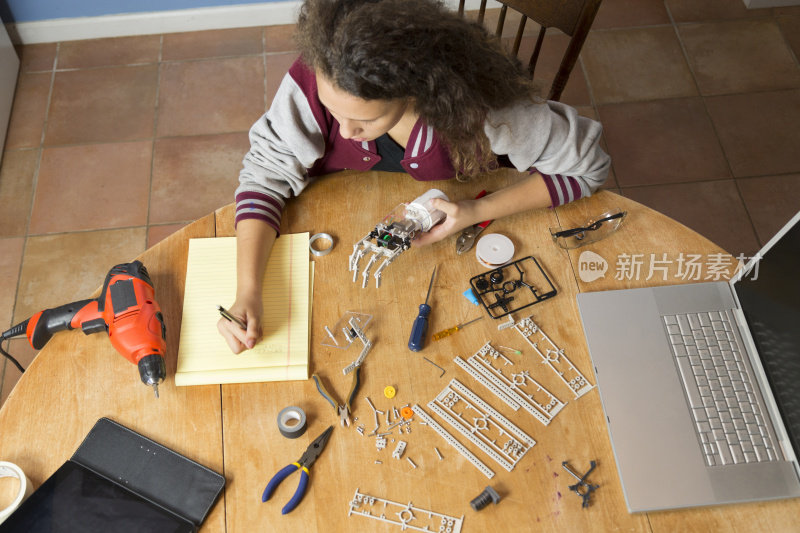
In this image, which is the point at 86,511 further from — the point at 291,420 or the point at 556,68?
the point at 556,68

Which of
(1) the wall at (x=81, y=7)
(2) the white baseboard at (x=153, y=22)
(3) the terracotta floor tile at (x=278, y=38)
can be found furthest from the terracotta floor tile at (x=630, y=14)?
(1) the wall at (x=81, y=7)

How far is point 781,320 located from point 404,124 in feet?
2.46

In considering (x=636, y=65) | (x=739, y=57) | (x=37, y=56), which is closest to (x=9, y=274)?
(x=37, y=56)

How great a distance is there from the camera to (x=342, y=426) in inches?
41.0

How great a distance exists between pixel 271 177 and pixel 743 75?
6.93ft

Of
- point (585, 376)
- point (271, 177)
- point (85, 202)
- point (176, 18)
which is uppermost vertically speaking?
point (271, 177)

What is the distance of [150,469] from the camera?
100 centimetres

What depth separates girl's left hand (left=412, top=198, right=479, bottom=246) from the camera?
1.20m

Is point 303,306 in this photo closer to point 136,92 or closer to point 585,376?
point 585,376

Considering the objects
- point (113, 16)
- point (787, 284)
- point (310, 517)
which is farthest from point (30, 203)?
point (787, 284)

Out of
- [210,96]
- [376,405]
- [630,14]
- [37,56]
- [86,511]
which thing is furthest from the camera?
[630,14]

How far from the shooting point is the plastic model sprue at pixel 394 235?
3.86 ft

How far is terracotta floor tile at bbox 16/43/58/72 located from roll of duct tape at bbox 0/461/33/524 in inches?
80.2

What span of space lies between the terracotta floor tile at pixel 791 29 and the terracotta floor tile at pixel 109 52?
2.56 meters
